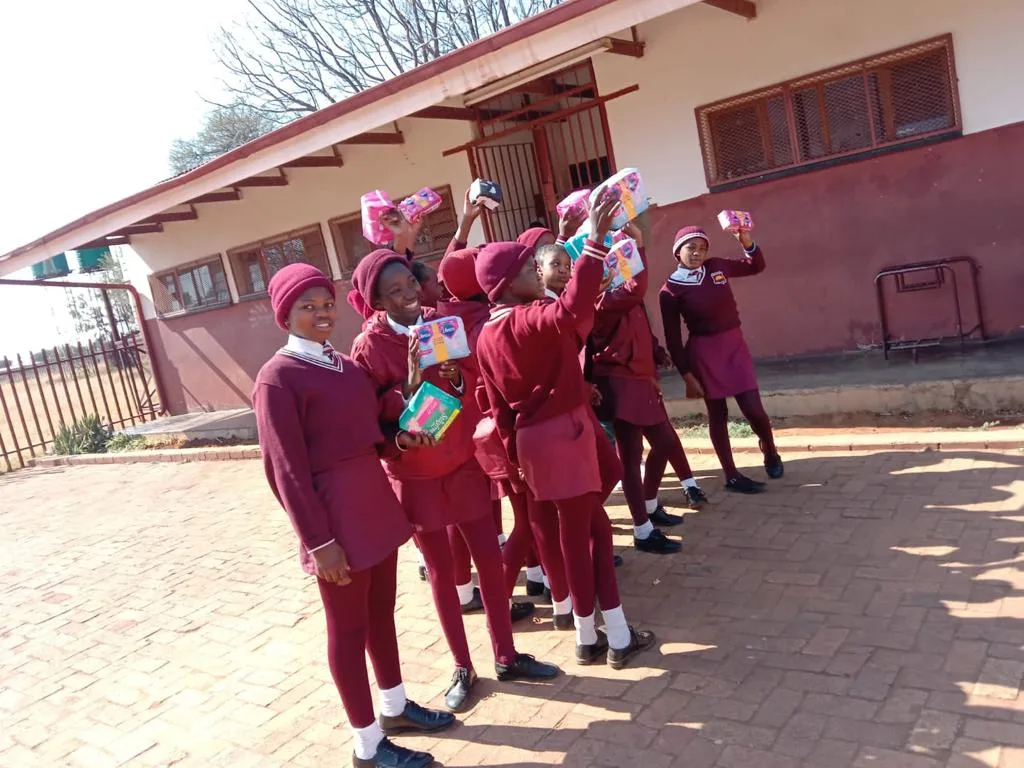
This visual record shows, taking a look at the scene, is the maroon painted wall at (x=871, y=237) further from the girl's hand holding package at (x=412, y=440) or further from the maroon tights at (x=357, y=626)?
the maroon tights at (x=357, y=626)

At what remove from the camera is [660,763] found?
2637 mm

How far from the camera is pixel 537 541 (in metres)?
3.43

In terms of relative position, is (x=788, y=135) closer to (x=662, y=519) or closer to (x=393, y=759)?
(x=662, y=519)

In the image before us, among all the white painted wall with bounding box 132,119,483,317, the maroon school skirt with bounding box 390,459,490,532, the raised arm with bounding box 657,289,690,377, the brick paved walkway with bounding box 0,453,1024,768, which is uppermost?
the white painted wall with bounding box 132,119,483,317

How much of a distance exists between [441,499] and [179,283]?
10.8 meters

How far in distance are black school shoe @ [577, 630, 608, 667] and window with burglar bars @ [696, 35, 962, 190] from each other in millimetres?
5054

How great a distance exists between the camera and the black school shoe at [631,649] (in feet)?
10.7

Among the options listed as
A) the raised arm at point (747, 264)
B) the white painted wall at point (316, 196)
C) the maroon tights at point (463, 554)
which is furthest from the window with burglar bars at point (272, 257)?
the maroon tights at point (463, 554)

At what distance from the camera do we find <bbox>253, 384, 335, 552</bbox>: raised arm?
253 cm

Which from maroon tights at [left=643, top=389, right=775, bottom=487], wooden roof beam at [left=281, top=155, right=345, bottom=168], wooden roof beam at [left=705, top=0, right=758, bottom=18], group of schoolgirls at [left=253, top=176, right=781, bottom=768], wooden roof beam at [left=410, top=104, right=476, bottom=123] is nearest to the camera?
group of schoolgirls at [left=253, top=176, right=781, bottom=768]

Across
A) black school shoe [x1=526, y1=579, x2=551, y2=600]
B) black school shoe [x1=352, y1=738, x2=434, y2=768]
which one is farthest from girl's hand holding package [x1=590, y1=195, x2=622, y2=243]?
black school shoe [x1=526, y1=579, x2=551, y2=600]

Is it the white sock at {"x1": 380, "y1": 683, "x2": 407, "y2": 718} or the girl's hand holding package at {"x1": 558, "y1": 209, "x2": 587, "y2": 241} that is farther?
the girl's hand holding package at {"x1": 558, "y1": 209, "x2": 587, "y2": 241}

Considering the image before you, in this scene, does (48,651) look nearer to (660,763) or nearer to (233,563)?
(233,563)

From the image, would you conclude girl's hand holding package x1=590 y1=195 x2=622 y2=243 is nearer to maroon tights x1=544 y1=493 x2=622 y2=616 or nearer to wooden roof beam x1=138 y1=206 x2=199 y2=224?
maroon tights x1=544 y1=493 x2=622 y2=616
